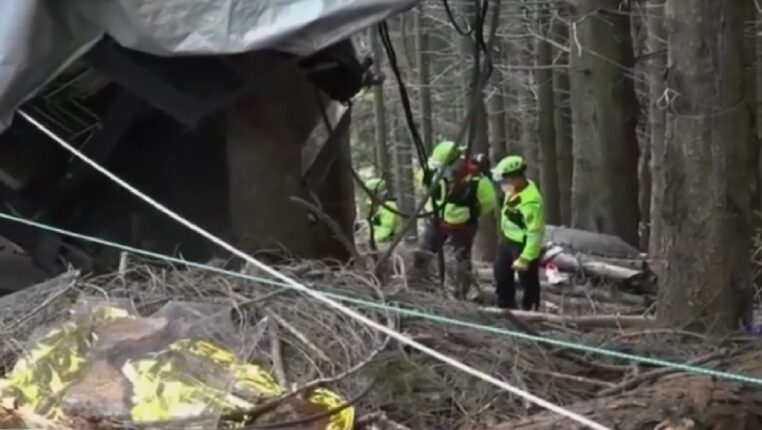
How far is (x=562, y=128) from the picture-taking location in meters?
21.5

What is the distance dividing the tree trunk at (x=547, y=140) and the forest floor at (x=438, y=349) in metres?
13.8

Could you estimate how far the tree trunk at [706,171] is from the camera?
5391 mm

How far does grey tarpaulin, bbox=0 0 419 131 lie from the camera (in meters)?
5.50

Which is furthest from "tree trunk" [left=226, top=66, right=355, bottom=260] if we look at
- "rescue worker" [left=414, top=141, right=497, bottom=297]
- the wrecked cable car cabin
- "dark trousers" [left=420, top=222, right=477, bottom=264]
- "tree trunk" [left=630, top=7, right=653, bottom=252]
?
"tree trunk" [left=630, top=7, right=653, bottom=252]

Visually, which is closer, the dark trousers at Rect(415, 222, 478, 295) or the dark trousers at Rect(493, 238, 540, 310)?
the dark trousers at Rect(493, 238, 540, 310)

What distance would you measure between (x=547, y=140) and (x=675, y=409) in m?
15.9

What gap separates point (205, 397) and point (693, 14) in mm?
2621

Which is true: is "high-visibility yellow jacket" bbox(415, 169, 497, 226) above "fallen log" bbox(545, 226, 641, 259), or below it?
above

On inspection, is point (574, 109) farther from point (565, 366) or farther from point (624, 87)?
point (565, 366)

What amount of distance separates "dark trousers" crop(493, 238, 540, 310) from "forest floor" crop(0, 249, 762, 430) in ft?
14.3

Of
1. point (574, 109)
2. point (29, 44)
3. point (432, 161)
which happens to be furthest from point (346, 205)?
point (574, 109)

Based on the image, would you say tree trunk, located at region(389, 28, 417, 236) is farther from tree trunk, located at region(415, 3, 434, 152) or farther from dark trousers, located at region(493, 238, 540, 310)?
dark trousers, located at region(493, 238, 540, 310)

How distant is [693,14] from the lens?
5.39m

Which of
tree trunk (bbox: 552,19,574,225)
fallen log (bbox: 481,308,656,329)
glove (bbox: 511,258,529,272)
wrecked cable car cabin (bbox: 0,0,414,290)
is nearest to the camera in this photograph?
wrecked cable car cabin (bbox: 0,0,414,290)
